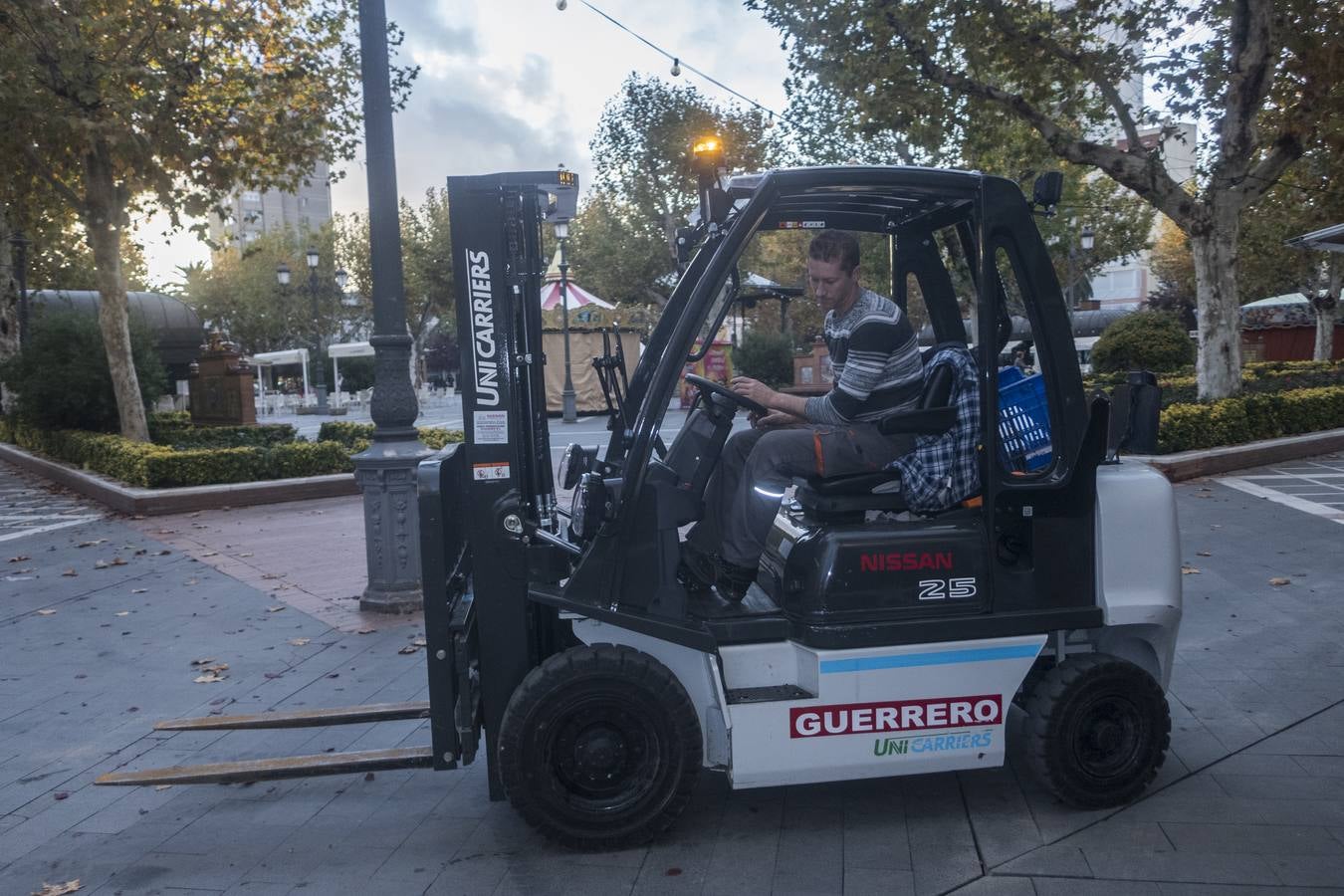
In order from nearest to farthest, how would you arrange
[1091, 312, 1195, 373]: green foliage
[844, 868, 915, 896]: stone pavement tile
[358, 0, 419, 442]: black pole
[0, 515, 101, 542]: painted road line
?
[844, 868, 915, 896]: stone pavement tile, [358, 0, 419, 442]: black pole, [0, 515, 101, 542]: painted road line, [1091, 312, 1195, 373]: green foliage

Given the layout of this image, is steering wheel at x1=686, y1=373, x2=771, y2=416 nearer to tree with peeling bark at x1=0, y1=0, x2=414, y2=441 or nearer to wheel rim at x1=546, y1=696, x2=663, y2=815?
wheel rim at x1=546, y1=696, x2=663, y2=815

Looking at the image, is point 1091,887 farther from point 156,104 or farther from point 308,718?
point 156,104

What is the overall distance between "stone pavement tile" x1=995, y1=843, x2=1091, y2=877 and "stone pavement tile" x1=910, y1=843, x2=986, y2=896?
105 millimetres

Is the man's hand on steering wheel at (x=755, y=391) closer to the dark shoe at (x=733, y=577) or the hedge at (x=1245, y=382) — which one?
the dark shoe at (x=733, y=577)

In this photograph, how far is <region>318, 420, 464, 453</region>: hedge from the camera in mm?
16625

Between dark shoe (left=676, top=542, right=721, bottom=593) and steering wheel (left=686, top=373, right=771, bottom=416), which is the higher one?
steering wheel (left=686, top=373, right=771, bottom=416)

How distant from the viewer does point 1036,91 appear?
14977 millimetres

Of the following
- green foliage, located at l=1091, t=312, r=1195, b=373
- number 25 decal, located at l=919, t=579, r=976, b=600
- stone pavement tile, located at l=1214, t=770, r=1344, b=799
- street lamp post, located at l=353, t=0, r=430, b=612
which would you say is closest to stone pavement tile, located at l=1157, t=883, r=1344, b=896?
stone pavement tile, located at l=1214, t=770, r=1344, b=799

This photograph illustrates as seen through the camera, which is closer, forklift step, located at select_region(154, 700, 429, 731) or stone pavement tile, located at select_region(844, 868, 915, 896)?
stone pavement tile, located at select_region(844, 868, 915, 896)

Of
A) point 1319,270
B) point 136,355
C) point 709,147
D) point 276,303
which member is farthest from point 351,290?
point 709,147

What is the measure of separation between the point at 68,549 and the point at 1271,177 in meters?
15.4

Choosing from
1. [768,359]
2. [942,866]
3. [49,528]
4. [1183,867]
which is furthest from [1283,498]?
[768,359]

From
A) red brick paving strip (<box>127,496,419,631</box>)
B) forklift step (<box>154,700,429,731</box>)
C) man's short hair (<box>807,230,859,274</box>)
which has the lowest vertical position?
red brick paving strip (<box>127,496,419,631</box>)

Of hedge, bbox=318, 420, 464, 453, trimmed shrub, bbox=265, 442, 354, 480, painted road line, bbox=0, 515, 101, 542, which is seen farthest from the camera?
hedge, bbox=318, 420, 464, 453
